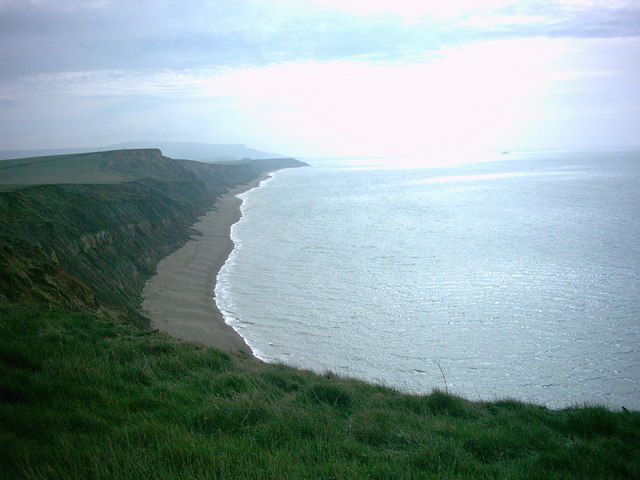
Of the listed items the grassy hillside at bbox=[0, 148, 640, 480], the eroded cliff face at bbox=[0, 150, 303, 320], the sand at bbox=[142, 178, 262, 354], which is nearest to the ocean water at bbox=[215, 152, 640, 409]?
the sand at bbox=[142, 178, 262, 354]

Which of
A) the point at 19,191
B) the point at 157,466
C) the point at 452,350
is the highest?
the point at 19,191

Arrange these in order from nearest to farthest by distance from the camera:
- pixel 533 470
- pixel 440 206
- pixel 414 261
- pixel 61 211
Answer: pixel 533 470
pixel 61 211
pixel 414 261
pixel 440 206

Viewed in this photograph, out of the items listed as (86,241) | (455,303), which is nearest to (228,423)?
(455,303)

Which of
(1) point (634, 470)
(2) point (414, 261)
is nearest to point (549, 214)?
(2) point (414, 261)

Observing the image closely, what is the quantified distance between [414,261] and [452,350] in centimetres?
1352

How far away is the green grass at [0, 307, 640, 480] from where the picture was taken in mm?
4355

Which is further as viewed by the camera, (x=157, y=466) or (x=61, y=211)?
(x=61, y=211)

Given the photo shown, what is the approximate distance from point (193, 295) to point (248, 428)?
18674 millimetres

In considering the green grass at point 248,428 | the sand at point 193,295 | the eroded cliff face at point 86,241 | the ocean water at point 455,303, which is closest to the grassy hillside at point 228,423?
the green grass at point 248,428

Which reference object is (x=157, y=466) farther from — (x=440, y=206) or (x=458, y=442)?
(x=440, y=206)

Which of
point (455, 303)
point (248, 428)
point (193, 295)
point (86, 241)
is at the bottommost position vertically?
point (455, 303)

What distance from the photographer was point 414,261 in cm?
2998

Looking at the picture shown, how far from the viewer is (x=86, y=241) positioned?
2297 centimetres

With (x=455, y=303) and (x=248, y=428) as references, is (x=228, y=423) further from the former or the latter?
(x=455, y=303)
